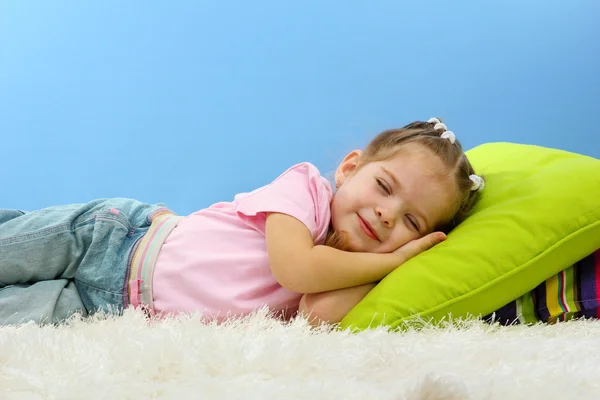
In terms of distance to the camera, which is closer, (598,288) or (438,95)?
(598,288)

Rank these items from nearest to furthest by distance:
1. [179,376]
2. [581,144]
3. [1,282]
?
[179,376]
[1,282]
[581,144]

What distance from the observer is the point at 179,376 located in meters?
0.54

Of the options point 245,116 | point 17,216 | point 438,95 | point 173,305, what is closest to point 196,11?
point 245,116

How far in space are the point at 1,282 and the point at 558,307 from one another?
3.20 feet

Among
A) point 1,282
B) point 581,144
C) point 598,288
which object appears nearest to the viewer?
point 598,288

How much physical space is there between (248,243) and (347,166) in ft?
0.99

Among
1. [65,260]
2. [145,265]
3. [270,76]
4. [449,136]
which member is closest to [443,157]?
[449,136]

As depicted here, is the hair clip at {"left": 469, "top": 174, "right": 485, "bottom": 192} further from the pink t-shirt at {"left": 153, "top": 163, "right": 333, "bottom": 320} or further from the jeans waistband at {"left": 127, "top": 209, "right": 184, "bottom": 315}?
the jeans waistband at {"left": 127, "top": 209, "right": 184, "bottom": 315}

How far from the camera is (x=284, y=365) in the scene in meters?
0.58

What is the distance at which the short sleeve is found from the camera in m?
1.01

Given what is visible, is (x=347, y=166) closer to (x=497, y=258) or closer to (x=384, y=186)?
(x=384, y=186)

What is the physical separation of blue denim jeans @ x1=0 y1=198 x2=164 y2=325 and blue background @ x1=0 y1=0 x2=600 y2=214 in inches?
59.0

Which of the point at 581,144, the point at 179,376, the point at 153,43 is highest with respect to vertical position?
the point at 153,43

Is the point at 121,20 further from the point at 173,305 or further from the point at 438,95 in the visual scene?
the point at 173,305
